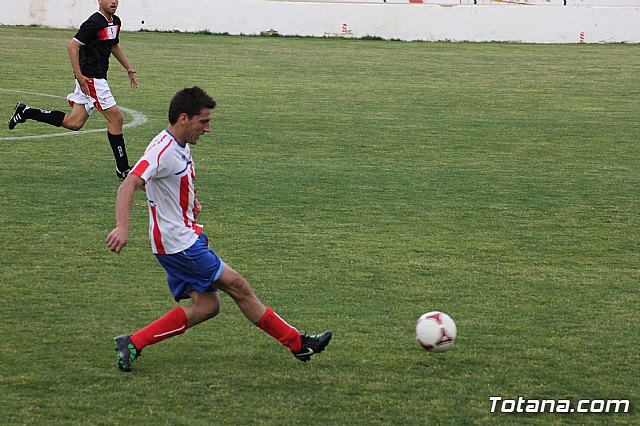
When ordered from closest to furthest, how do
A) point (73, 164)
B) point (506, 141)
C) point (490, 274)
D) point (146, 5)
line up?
point (490, 274) < point (73, 164) < point (506, 141) < point (146, 5)

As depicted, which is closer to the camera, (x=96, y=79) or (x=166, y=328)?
(x=166, y=328)

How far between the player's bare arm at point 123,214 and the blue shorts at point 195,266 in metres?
0.38

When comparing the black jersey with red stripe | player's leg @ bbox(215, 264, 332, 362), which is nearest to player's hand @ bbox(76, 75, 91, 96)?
the black jersey with red stripe

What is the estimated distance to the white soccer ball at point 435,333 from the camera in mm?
5895

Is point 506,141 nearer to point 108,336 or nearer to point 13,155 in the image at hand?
point 13,155

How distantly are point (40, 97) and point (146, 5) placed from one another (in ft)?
43.1

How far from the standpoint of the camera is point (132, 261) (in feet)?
26.0

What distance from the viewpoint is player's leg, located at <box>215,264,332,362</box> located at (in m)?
5.60

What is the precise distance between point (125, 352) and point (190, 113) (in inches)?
54.2

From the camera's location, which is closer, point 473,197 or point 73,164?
point 473,197

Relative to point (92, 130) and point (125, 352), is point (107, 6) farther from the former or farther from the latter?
point (125, 352)

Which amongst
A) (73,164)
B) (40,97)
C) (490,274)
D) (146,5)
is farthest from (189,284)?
(146,5)

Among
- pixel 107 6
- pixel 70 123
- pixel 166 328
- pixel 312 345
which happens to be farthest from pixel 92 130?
pixel 312 345

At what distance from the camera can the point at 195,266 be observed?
5516mm
